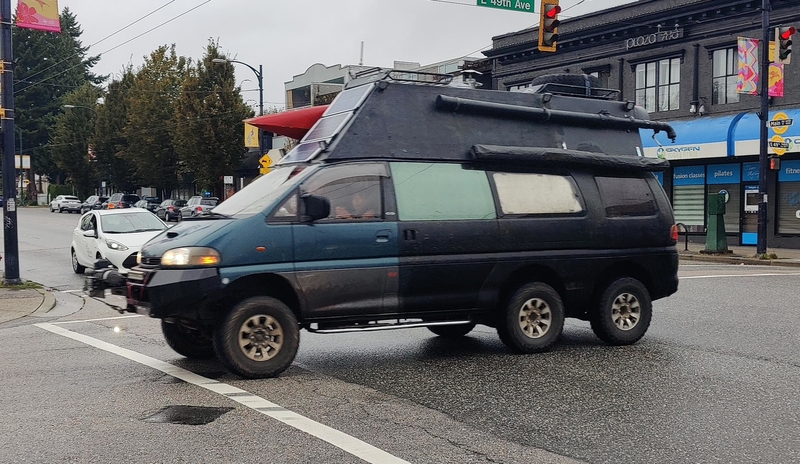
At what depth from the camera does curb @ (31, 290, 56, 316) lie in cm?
1315

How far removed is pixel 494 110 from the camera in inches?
357

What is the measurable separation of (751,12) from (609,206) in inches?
866

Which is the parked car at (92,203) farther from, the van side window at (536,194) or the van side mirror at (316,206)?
the van side mirror at (316,206)

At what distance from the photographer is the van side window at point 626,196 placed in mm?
9500

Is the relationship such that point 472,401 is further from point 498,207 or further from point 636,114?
point 636,114

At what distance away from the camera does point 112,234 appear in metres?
17.8

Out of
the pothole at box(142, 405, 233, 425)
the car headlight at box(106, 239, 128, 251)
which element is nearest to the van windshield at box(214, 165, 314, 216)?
the pothole at box(142, 405, 233, 425)

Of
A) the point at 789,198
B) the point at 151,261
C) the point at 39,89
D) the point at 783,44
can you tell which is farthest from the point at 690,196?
the point at 39,89

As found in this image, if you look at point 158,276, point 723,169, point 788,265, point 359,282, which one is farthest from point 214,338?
point 723,169

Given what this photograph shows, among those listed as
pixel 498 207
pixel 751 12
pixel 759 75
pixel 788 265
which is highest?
pixel 751 12

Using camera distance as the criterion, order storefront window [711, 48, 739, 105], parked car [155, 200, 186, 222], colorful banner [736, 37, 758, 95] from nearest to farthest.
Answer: colorful banner [736, 37, 758, 95] → storefront window [711, 48, 739, 105] → parked car [155, 200, 186, 222]

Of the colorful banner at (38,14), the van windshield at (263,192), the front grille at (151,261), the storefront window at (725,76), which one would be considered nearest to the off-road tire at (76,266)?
the colorful banner at (38,14)

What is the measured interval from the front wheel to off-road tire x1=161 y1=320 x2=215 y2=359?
3.85 feet

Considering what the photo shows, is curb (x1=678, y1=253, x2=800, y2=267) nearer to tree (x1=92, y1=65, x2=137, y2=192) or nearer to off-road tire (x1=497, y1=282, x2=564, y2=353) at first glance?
off-road tire (x1=497, y1=282, x2=564, y2=353)
